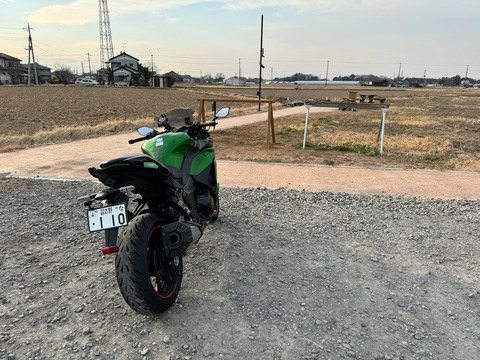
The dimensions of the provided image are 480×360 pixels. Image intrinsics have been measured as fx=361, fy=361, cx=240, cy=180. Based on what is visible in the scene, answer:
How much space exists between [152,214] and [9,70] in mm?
92825

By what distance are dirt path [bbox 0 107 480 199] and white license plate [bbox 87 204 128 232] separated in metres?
3.57

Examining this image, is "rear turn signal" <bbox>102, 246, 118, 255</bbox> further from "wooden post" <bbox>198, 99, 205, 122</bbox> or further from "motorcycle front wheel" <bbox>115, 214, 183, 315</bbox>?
"wooden post" <bbox>198, 99, 205, 122</bbox>

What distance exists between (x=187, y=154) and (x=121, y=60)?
264 feet

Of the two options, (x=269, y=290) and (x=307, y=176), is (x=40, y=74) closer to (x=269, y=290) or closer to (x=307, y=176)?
(x=307, y=176)

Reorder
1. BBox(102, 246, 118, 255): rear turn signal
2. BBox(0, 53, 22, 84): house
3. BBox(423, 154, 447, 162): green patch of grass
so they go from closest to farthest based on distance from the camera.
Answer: BBox(102, 246, 118, 255): rear turn signal
BBox(423, 154, 447, 162): green patch of grass
BBox(0, 53, 22, 84): house

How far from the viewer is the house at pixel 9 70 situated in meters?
75.6

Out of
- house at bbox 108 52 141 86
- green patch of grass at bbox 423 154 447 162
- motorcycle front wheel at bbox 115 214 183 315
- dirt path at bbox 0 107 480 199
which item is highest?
house at bbox 108 52 141 86

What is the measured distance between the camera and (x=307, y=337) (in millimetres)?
→ 2414

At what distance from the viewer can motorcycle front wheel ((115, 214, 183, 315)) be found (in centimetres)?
233

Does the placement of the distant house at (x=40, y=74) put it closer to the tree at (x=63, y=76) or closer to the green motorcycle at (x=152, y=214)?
the tree at (x=63, y=76)

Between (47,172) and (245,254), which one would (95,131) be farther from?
(245,254)

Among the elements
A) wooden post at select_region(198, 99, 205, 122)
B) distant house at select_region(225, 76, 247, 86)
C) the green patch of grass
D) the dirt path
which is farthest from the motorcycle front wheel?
distant house at select_region(225, 76, 247, 86)

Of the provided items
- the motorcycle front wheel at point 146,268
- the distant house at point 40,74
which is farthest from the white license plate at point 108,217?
the distant house at point 40,74

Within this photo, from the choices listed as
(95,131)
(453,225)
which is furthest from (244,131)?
(453,225)
